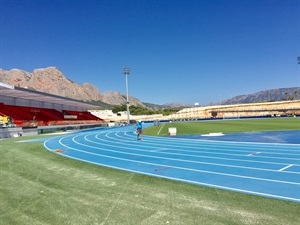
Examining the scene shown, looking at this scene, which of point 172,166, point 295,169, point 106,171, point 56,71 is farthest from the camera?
point 56,71

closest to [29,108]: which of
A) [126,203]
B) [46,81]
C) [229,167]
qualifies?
[229,167]

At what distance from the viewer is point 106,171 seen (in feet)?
25.7

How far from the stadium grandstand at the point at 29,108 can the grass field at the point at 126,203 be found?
22.8 meters

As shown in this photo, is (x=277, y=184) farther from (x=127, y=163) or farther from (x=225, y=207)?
(x=127, y=163)

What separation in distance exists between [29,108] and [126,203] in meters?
37.5

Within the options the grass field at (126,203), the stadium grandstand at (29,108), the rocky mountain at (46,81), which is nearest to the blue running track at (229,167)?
the grass field at (126,203)

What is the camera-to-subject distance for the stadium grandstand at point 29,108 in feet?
92.8

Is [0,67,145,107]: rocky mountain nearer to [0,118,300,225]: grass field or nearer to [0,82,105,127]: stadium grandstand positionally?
[0,82,105,127]: stadium grandstand

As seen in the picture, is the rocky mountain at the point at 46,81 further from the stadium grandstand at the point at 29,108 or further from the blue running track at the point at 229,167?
the blue running track at the point at 229,167

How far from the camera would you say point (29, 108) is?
38.1 metres

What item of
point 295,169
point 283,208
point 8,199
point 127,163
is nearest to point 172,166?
point 127,163

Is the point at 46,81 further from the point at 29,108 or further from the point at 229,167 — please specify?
the point at 229,167

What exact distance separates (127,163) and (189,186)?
139 inches

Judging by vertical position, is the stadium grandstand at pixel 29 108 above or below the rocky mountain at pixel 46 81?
below
